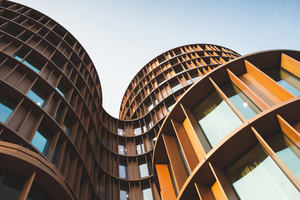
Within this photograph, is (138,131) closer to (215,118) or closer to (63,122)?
(63,122)

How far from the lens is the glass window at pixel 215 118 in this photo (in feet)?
25.0

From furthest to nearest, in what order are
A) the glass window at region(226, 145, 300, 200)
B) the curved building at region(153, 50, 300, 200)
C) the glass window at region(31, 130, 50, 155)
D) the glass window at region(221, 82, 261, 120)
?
the glass window at region(31, 130, 50, 155)
the glass window at region(221, 82, 261, 120)
the curved building at region(153, 50, 300, 200)
the glass window at region(226, 145, 300, 200)

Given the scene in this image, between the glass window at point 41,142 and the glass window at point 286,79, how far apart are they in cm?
1168

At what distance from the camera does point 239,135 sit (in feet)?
21.4

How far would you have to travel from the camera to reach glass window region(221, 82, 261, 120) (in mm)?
7282

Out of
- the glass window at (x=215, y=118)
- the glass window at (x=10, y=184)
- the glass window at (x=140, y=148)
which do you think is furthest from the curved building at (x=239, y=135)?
the glass window at (x=140, y=148)

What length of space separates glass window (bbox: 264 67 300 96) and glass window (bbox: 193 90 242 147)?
7.85 ft

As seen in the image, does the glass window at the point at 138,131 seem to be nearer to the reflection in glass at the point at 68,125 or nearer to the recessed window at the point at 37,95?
the reflection in glass at the point at 68,125

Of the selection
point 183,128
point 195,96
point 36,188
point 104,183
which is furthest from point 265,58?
point 104,183

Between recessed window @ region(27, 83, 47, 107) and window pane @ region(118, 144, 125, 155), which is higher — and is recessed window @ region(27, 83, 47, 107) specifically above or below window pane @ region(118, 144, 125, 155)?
below

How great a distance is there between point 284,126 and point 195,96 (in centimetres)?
399

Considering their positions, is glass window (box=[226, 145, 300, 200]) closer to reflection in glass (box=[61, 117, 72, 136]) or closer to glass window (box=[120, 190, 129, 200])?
reflection in glass (box=[61, 117, 72, 136])

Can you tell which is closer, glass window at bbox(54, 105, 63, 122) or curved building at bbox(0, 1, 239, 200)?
curved building at bbox(0, 1, 239, 200)

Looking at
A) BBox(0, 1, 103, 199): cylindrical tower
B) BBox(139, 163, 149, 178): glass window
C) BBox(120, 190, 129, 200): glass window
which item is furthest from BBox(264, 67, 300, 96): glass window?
BBox(120, 190, 129, 200): glass window
